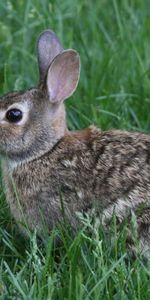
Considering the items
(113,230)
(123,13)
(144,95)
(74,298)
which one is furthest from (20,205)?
→ (123,13)

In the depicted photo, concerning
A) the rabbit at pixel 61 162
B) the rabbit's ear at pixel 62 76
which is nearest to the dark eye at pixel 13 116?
the rabbit at pixel 61 162

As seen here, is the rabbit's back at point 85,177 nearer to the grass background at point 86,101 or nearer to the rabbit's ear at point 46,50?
the grass background at point 86,101

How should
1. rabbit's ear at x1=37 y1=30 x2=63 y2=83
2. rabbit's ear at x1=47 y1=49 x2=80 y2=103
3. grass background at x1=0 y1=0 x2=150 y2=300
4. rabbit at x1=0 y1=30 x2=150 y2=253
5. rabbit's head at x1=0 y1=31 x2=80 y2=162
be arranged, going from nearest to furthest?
grass background at x1=0 y1=0 x2=150 y2=300 < rabbit at x1=0 y1=30 x2=150 y2=253 < rabbit's head at x1=0 y1=31 x2=80 y2=162 < rabbit's ear at x1=47 y1=49 x2=80 y2=103 < rabbit's ear at x1=37 y1=30 x2=63 y2=83

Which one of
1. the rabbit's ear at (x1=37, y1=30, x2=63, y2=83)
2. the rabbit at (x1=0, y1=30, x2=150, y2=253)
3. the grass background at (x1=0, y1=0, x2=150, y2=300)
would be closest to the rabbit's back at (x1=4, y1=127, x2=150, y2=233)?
the rabbit at (x1=0, y1=30, x2=150, y2=253)

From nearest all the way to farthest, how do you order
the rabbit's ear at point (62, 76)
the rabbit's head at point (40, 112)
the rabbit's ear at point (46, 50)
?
the rabbit's head at point (40, 112)
the rabbit's ear at point (62, 76)
the rabbit's ear at point (46, 50)

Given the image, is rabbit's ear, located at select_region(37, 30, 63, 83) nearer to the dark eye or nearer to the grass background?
the dark eye

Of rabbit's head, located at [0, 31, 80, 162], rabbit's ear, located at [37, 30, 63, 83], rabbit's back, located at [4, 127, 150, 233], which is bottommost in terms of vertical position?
rabbit's back, located at [4, 127, 150, 233]

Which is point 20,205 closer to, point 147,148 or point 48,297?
point 147,148
